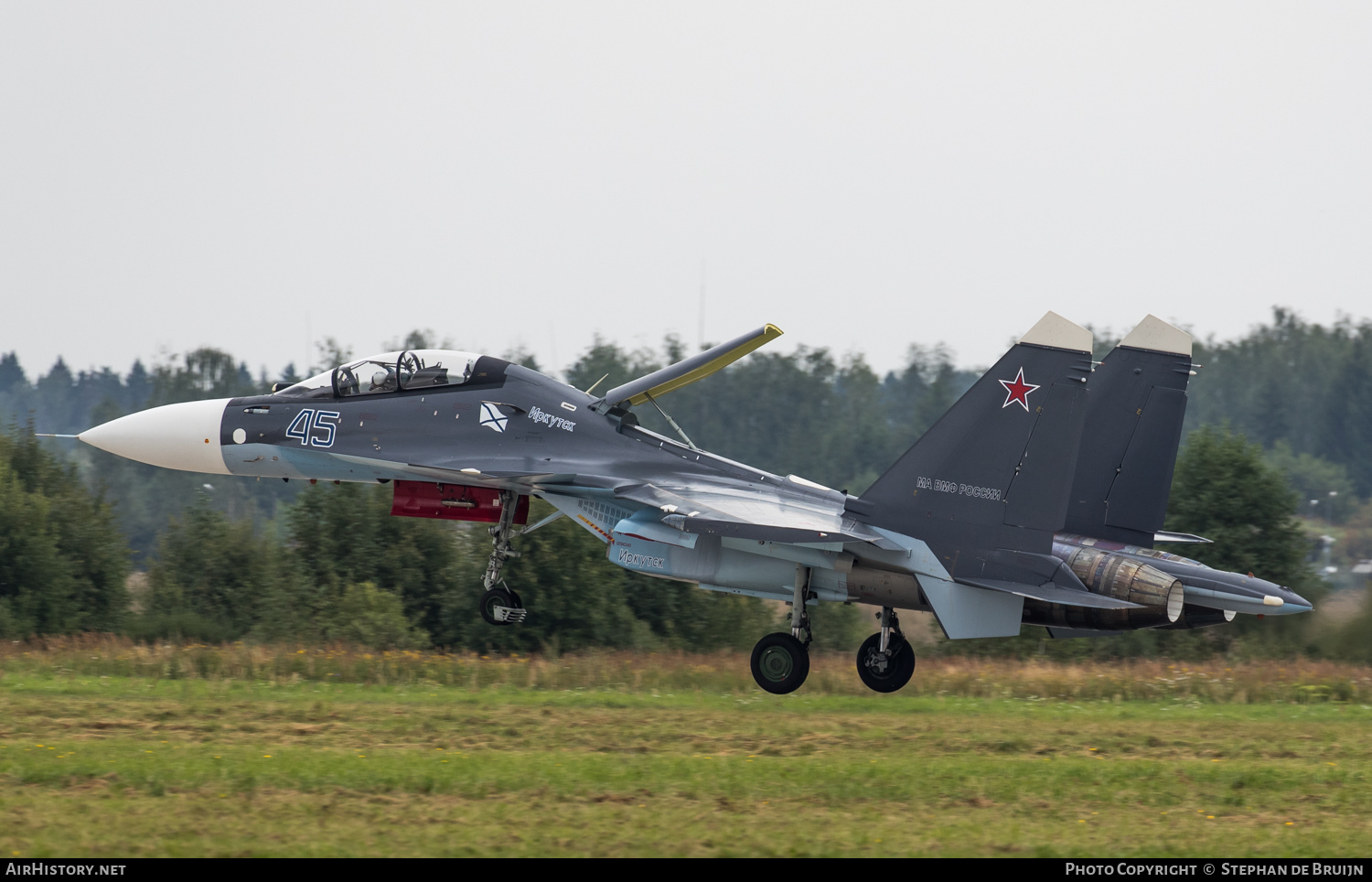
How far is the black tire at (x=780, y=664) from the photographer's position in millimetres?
14766

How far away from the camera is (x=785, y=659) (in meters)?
14.8

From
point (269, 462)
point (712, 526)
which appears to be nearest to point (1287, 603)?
point (712, 526)

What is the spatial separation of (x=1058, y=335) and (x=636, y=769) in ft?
22.0

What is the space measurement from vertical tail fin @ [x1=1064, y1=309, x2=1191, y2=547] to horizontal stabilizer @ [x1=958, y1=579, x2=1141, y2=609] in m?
2.98

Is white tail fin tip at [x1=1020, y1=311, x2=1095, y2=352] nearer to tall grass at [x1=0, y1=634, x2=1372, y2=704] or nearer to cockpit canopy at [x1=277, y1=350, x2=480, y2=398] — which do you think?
tall grass at [x1=0, y1=634, x2=1372, y2=704]

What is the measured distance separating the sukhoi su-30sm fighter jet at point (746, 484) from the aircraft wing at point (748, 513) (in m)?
0.03

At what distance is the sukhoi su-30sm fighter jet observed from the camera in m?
13.7

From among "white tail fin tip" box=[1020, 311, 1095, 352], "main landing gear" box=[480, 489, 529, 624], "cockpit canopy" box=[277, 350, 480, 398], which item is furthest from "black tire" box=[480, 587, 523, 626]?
"white tail fin tip" box=[1020, 311, 1095, 352]

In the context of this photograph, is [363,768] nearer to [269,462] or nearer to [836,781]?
[836,781]

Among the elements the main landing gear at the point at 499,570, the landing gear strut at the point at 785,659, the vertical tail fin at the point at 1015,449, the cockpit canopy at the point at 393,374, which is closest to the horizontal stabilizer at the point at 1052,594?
the vertical tail fin at the point at 1015,449

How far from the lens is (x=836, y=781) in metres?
10.2

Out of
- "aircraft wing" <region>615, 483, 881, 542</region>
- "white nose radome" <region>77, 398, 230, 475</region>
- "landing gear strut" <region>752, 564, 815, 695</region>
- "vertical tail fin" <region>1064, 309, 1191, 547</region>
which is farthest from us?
"vertical tail fin" <region>1064, 309, 1191, 547</region>

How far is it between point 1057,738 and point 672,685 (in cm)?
512

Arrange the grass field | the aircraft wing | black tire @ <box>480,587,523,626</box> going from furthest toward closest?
black tire @ <box>480,587,523,626</box> → the aircraft wing → the grass field
